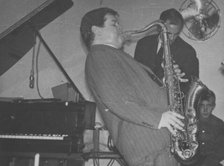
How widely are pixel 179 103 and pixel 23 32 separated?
207 centimetres

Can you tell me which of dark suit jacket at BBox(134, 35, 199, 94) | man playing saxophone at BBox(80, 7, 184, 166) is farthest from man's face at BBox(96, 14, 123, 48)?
dark suit jacket at BBox(134, 35, 199, 94)

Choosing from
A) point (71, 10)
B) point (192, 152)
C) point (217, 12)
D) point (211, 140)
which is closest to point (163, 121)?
point (192, 152)

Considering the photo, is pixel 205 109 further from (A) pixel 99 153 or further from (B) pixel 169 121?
(B) pixel 169 121

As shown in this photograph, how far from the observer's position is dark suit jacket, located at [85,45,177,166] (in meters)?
1.79

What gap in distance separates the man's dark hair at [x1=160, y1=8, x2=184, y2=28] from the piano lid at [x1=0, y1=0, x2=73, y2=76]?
1384 millimetres

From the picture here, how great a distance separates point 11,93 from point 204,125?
2859mm

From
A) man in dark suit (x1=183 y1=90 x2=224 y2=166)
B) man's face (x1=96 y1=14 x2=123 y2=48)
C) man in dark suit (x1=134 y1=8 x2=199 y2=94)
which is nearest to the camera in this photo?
man's face (x1=96 y1=14 x2=123 y2=48)

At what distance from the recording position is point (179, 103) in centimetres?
253

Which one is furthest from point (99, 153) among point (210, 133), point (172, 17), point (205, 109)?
point (172, 17)

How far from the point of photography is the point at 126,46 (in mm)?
4707

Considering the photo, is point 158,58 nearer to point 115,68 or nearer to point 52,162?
point 52,162

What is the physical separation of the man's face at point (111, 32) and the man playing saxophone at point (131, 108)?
0.51 feet

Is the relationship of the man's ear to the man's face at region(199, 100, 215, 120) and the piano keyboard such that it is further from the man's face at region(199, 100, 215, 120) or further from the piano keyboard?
the man's face at region(199, 100, 215, 120)

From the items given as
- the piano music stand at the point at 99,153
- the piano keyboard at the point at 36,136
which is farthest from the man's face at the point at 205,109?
A: the piano keyboard at the point at 36,136
